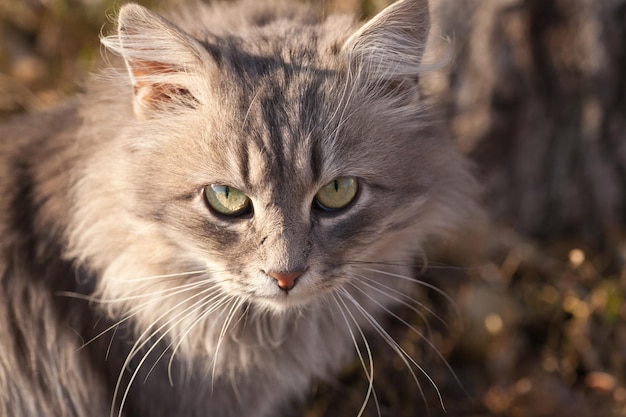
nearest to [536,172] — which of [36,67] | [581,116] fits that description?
[581,116]

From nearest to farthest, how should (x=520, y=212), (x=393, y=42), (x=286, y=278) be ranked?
(x=286, y=278)
(x=393, y=42)
(x=520, y=212)

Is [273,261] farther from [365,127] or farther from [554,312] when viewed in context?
[554,312]

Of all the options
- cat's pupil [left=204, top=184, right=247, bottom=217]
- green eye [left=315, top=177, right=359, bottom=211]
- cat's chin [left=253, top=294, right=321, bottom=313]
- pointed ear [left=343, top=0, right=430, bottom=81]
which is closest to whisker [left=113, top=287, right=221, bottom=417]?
cat's chin [left=253, top=294, right=321, bottom=313]

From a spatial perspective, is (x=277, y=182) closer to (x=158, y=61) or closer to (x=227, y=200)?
(x=227, y=200)

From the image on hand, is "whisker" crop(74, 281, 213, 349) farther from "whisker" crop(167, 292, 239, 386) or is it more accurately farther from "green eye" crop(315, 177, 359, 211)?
"green eye" crop(315, 177, 359, 211)

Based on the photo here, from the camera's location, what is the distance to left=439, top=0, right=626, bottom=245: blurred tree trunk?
285 cm

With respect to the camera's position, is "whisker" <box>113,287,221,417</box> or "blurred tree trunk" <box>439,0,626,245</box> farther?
"blurred tree trunk" <box>439,0,626,245</box>

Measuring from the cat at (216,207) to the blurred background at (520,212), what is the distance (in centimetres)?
59

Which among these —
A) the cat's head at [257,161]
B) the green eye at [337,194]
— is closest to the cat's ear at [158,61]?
the cat's head at [257,161]

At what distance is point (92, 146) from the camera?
209cm

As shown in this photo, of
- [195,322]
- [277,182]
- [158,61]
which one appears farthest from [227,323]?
[158,61]

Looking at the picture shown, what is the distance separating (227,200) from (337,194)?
28 centimetres

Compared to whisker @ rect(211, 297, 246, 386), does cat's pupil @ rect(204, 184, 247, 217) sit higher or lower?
higher

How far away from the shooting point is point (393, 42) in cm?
196
